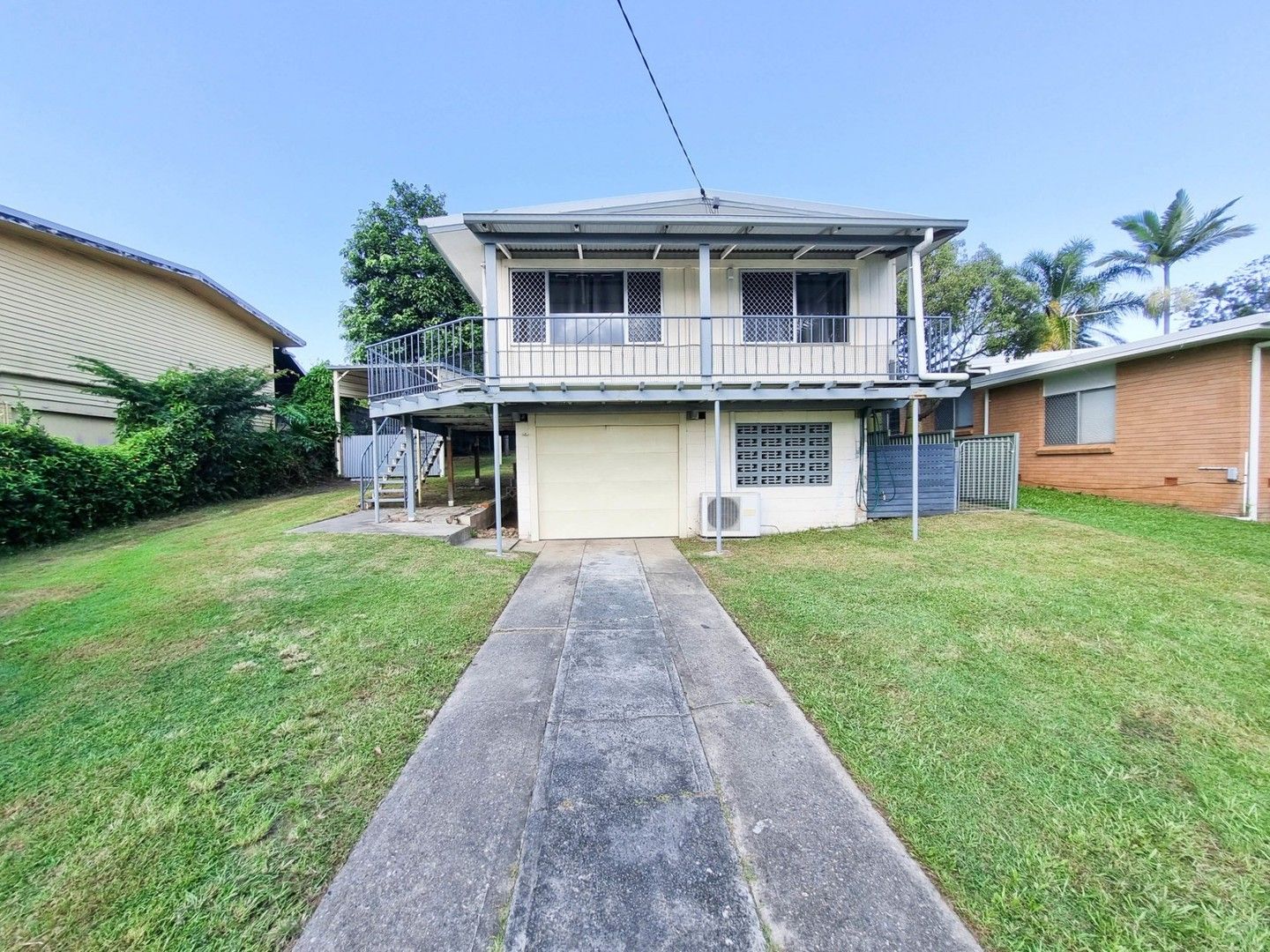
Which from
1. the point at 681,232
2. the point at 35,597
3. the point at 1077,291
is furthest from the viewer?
the point at 1077,291

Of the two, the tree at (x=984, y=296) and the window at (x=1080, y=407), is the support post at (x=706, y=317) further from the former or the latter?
the tree at (x=984, y=296)

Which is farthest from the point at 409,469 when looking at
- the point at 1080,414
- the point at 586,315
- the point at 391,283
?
the point at 391,283

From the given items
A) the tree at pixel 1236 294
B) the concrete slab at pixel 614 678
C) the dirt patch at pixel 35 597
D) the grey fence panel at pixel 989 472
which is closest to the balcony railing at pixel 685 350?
the grey fence panel at pixel 989 472

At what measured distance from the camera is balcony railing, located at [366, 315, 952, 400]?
26.0ft

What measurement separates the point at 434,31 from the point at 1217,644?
13.1 meters

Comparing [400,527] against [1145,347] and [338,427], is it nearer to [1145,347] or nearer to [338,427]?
[338,427]

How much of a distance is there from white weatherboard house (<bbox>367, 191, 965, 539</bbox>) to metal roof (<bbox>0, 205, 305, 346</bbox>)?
8.36 meters

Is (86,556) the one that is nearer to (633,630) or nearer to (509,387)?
(509,387)

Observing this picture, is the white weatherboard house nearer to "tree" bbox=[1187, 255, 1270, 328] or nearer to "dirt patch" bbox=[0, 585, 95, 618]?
"dirt patch" bbox=[0, 585, 95, 618]

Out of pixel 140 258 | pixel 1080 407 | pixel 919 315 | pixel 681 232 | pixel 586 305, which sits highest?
pixel 140 258

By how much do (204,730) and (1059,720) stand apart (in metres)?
4.85

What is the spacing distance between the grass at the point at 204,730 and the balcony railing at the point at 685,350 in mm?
3692

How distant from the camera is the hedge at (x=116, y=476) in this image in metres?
7.50

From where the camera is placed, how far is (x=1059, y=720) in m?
2.78
